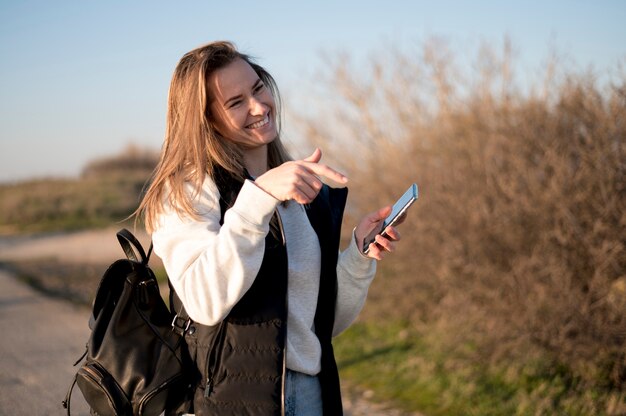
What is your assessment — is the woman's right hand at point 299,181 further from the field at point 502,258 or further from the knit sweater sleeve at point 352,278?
the field at point 502,258

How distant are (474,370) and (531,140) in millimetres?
1847

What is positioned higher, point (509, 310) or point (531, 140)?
point (531, 140)

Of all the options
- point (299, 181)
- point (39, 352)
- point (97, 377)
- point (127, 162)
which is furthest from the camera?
point (127, 162)

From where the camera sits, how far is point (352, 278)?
218 cm

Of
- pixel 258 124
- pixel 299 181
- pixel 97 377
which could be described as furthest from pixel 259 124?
pixel 97 377

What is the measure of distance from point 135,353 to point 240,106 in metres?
0.80

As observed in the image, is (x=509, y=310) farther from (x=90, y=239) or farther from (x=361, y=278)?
(x=90, y=239)

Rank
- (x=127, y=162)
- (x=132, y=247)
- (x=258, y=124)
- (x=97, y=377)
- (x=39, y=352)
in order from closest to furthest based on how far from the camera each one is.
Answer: (x=97, y=377)
(x=132, y=247)
(x=258, y=124)
(x=39, y=352)
(x=127, y=162)

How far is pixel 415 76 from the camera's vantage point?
7129 millimetres

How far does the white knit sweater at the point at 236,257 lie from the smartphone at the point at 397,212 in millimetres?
182

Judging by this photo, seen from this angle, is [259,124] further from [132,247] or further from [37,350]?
[37,350]

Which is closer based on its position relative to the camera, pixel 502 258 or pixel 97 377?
pixel 97 377

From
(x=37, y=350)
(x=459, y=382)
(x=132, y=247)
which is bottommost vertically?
→ (x=37, y=350)

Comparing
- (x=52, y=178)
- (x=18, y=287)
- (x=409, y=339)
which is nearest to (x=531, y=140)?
(x=409, y=339)
